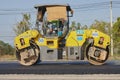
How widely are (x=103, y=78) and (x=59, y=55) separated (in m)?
6.23

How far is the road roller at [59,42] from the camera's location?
16531mm

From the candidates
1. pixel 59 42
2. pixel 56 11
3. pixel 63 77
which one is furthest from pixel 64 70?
pixel 56 11

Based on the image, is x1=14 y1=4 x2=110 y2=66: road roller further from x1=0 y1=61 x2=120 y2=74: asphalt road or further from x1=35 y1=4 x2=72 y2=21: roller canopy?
x1=0 y1=61 x2=120 y2=74: asphalt road

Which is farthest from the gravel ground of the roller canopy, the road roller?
the roller canopy

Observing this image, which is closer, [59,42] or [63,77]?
[63,77]

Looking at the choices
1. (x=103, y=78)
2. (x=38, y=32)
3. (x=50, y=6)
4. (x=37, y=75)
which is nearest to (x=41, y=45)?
(x=38, y=32)

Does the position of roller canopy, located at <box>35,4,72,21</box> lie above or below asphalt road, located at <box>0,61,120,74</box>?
above

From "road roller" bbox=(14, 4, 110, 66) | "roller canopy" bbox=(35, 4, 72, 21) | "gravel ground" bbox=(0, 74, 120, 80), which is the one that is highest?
"roller canopy" bbox=(35, 4, 72, 21)

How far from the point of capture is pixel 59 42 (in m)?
17.0

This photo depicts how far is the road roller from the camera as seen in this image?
1653cm

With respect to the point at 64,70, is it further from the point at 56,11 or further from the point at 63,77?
the point at 56,11

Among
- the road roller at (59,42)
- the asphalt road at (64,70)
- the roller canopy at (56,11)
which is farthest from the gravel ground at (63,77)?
the roller canopy at (56,11)

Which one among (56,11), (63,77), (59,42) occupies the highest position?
(56,11)

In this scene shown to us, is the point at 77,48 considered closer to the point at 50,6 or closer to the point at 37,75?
the point at 50,6
